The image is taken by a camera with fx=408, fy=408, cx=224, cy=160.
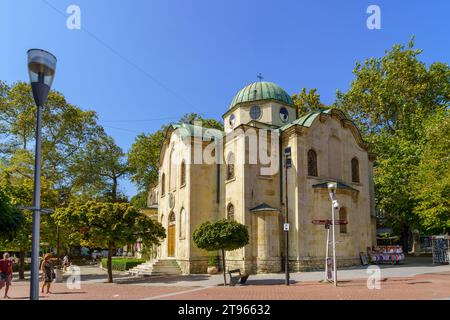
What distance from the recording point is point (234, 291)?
1627cm

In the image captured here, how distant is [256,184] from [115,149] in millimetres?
24120

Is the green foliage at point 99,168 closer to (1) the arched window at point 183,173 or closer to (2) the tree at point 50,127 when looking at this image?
(2) the tree at point 50,127

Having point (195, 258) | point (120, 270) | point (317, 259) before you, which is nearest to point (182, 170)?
point (195, 258)

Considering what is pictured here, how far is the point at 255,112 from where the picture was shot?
31.1 metres

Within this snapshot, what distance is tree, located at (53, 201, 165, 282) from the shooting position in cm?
2114

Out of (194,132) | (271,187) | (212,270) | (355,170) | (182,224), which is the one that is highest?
(194,132)

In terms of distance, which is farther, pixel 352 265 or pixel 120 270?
pixel 120 270

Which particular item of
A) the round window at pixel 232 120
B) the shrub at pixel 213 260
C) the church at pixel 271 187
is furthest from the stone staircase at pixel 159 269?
the round window at pixel 232 120

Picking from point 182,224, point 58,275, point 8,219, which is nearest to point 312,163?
point 182,224

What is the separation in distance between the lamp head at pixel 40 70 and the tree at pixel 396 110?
30740 mm

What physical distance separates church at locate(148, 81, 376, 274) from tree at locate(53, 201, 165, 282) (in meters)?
5.79

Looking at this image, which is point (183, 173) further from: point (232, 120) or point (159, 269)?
point (159, 269)

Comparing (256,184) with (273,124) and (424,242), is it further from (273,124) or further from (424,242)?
(424,242)

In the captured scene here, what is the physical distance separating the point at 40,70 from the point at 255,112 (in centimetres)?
2532
